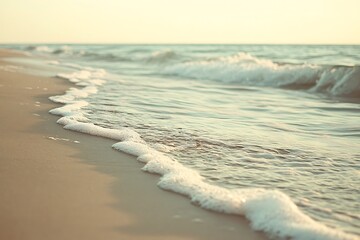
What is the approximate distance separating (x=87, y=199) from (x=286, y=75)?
448 inches

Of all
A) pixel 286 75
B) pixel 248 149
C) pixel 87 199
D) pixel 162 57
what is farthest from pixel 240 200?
pixel 162 57

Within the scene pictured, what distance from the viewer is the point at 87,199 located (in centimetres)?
251

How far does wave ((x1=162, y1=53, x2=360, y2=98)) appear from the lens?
10602mm

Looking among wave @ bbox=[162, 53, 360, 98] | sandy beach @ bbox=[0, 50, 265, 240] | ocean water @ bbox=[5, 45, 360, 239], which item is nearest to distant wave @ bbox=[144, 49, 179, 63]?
wave @ bbox=[162, 53, 360, 98]

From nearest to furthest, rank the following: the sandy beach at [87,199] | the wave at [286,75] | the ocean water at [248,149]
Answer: the sandy beach at [87,199] → the ocean water at [248,149] → the wave at [286,75]

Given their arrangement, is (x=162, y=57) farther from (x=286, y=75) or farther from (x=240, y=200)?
(x=240, y=200)

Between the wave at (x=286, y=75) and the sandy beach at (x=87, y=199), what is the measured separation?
826 cm

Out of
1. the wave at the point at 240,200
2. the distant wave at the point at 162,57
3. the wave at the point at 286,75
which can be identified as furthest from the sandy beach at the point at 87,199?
the distant wave at the point at 162,57

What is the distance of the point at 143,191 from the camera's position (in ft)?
8.91

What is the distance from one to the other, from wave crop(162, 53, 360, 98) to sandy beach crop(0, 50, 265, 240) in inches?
325

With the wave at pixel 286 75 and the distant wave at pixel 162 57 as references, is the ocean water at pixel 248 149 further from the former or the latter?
the distant wave at pixel 162 57

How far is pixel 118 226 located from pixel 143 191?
1.75 feet

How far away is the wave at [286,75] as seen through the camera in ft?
34.8

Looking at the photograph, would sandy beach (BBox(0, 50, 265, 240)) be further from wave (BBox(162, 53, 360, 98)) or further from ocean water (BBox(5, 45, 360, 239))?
wave (BBox(162, 53, 360, 98))
